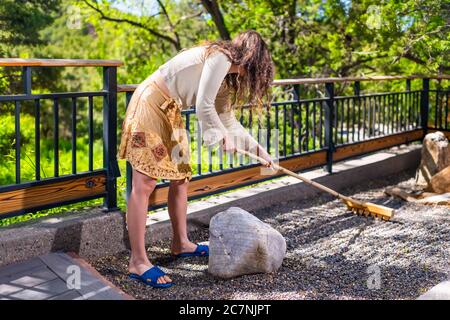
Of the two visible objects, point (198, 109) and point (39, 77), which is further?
point (39, 77)

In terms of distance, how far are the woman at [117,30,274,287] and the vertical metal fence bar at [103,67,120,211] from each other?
38 cm

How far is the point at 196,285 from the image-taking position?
11.5 ft

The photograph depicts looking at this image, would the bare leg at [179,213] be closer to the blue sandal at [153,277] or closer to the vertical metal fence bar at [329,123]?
the blue sandal at [153,277]

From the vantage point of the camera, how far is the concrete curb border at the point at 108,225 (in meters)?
3.54

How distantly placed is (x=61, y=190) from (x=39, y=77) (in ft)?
31.1

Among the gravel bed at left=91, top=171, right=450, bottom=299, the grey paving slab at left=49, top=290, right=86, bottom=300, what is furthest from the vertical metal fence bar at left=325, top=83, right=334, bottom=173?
the grey paving slab at left=49, top=290, right=86, bottom=300

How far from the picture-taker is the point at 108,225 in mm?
3947

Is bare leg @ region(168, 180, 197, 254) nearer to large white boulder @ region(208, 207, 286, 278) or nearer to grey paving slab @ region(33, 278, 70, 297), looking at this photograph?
large white boulder @ region(208, 207, 286, 278)

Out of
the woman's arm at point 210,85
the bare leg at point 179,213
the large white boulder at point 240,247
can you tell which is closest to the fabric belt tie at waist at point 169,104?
the woman's arm at point 210,85

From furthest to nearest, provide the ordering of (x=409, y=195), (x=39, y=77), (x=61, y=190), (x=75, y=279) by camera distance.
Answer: (x=39, y=77)
(x=409, y=195)
(x=61, y=190)
(x=75, y=279)

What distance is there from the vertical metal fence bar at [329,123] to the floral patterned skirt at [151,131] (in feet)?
8.95

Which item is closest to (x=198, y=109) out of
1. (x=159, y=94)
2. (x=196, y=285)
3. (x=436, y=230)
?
(x=159, y=94)

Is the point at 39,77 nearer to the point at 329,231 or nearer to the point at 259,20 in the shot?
the point at 259,20

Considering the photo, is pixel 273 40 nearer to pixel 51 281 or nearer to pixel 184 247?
pixel 184 247
